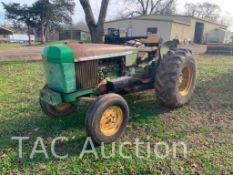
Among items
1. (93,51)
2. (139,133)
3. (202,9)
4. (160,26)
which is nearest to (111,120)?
(139,133)

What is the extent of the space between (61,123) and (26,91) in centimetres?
270

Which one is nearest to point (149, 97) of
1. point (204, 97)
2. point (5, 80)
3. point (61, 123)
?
point (204, 97)

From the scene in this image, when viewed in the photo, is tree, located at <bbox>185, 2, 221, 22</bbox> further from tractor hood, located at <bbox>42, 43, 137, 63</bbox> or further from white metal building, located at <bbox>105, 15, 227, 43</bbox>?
tractor hood, located at <bbox>42, 43, 137, 63</bbox>

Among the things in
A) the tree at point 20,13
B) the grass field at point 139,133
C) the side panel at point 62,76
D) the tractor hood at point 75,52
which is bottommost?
the grass field at point 139,133

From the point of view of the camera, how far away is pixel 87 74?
166 inches

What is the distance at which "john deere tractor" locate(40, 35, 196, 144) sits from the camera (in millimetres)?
3867

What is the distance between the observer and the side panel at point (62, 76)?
3873 millimetres

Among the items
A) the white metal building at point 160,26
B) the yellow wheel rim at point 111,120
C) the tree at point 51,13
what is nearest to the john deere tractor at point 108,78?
the yellow wheel rim at point 111,120

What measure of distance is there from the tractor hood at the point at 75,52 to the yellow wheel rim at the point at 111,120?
36.8 inches

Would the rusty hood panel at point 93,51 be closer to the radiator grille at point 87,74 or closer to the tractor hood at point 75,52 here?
the tractor hood at point 75,52

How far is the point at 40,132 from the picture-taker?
14.7 ft

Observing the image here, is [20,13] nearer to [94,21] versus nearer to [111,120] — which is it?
[94,21]

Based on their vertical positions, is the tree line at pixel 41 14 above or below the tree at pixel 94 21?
above

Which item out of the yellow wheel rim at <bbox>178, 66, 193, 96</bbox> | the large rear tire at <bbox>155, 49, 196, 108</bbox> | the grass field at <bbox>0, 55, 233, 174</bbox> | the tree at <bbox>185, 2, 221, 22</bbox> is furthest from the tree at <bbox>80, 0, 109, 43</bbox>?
the tree at <bbox>185, 2, 221, 22</bbox>
